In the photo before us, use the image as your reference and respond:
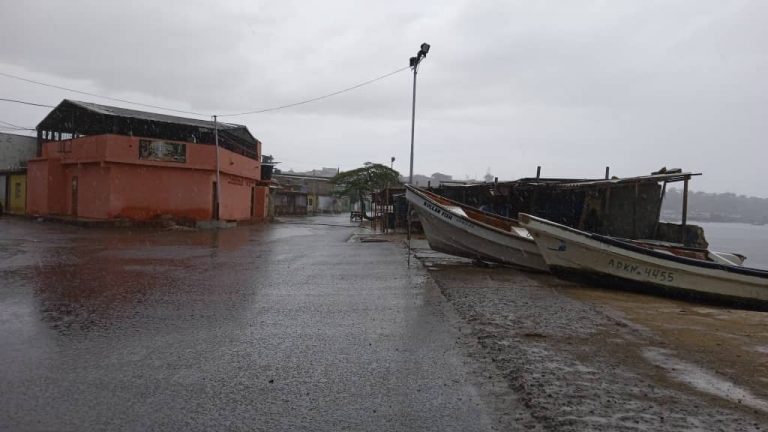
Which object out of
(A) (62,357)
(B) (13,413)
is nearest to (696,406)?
(B) (13,413)

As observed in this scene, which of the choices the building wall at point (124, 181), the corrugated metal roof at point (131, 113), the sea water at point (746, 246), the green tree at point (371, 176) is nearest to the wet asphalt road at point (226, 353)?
the building wall at point (124, 181)

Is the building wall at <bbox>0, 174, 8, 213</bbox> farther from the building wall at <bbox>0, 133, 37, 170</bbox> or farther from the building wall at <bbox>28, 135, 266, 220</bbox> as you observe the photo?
the building wall at <bbox>28, 135, 266, 220</bbox>

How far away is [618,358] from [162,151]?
24.1 m

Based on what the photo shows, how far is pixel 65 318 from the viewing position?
5824 mm

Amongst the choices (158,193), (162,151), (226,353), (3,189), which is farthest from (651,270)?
(3,189)

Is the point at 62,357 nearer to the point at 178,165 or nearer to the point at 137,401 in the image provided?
the point at 137,401

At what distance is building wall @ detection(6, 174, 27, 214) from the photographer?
100 feet

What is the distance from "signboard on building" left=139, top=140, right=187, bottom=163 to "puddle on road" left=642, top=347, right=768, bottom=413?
24004 mm

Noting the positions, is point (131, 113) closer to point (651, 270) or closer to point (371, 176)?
point (371, 176)

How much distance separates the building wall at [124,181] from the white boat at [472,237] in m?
16.4

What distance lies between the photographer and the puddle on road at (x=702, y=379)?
3645 mm

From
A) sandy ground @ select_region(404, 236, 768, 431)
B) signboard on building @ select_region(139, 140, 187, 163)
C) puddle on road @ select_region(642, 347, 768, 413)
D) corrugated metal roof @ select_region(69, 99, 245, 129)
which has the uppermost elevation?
corrugated metal roof @ select_region(69, 99, 245, 129)

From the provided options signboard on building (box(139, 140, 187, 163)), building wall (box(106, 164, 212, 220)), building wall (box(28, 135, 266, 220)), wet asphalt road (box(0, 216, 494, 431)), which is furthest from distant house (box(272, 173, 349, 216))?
wet asphalt road (box(0, 216, 494, 431))

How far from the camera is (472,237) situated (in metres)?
11.6
